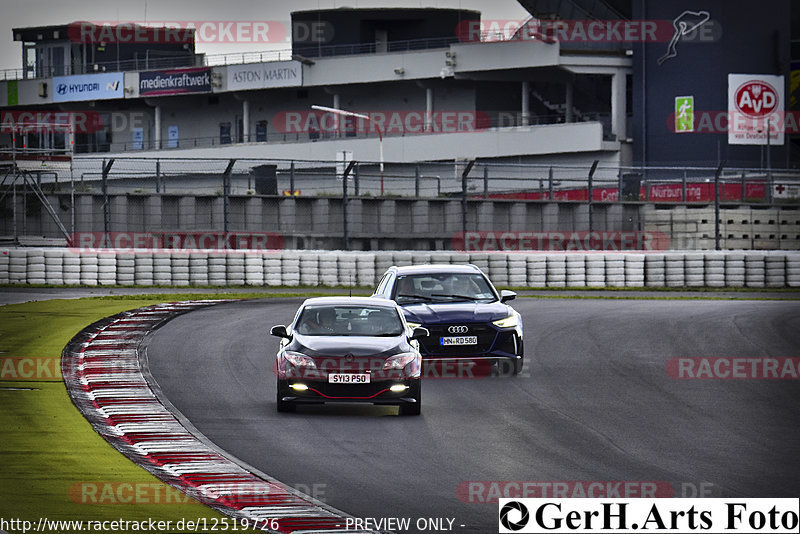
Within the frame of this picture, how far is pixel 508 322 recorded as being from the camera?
1714 cm

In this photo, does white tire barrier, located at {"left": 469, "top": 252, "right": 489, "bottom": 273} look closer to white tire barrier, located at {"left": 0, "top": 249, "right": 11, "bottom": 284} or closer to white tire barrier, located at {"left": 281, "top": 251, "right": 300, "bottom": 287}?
white tire barrier, located at {"left": 281, "top": 251, "right": 300, "bottom": 287}

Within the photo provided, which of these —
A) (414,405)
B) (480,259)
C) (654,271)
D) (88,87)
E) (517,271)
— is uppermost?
(88,87)

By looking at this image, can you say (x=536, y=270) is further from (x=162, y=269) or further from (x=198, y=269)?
(x=162, y=269)

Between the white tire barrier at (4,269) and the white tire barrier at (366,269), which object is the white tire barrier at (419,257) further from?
the white tire barrier at (4,269)

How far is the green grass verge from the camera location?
9.20 metres

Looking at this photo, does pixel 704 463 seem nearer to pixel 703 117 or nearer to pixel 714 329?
pixel 714 329

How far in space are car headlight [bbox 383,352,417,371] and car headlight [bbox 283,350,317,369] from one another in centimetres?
77

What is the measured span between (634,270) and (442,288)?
1822 centimetres

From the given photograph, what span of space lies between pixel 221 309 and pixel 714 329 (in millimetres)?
9652

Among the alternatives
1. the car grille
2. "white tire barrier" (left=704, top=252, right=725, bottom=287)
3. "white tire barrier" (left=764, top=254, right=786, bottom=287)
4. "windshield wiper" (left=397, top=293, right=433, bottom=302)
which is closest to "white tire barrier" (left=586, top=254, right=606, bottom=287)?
"white tire barrier" (left=704, top=252, right=725, bottom=287)

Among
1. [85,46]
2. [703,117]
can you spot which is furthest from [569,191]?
[85,46]

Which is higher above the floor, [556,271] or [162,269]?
[162,269]

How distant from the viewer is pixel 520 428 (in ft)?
43.5

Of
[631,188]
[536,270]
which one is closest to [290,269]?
[536,270]
